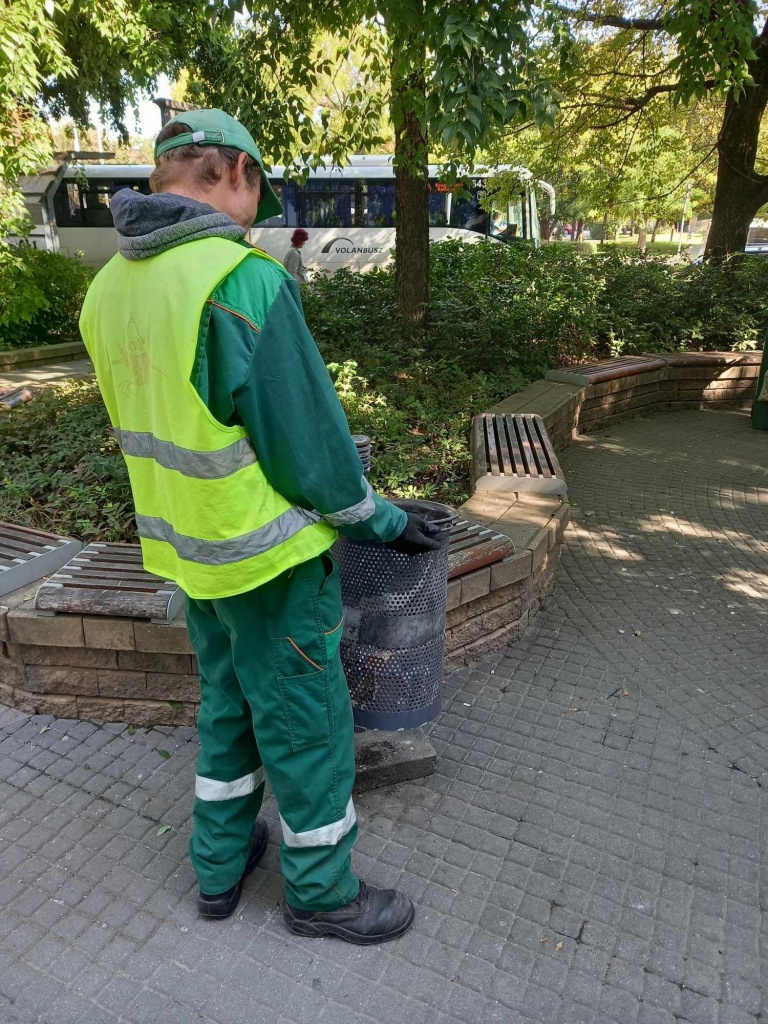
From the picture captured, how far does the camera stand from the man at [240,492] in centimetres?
176

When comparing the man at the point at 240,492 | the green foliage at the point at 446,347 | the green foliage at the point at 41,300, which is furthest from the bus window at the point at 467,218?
the man at the point at 240,492

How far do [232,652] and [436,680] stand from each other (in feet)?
2.88

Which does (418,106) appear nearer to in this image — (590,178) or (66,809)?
(66,809)

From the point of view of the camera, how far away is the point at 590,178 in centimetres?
1309

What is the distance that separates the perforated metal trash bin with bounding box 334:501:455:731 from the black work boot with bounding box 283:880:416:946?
0.59m

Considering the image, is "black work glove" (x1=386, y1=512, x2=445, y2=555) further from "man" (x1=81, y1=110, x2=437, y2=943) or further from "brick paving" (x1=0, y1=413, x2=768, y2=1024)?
"brick paving" (x1=0, y1=413, x2=768, y2=1024)

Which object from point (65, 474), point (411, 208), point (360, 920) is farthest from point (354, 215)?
point (360, 920)

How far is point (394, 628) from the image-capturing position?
2520 mm

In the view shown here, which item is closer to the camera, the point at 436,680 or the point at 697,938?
the point at 697,938

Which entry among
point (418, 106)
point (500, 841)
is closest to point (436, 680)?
point (500, 841)

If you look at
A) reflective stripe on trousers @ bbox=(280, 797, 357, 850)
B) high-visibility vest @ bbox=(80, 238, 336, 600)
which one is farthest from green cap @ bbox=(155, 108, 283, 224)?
reflective stripe on trousers @ bbox=(280, 797, 357, 850)

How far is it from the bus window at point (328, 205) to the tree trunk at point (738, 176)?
10.5 meters

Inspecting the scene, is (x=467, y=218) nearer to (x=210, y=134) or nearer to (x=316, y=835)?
(x=210, y=134)

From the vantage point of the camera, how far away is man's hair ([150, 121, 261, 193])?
185cm
